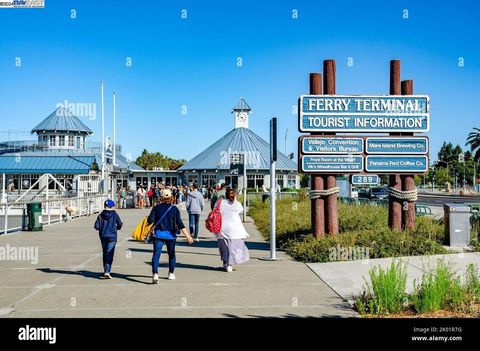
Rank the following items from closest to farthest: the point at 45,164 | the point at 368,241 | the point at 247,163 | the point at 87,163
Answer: the point at 368,241, the point at 87,163, the point at 45,164, the point at 247,163

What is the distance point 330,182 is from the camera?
13.8 metres

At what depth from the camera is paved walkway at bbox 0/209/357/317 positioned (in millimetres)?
7449

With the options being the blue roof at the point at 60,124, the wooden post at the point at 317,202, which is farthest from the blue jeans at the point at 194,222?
the blue roof at the point at 60,124

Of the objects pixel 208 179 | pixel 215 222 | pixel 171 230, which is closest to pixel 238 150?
pixel 208 179

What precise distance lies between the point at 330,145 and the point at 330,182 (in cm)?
93

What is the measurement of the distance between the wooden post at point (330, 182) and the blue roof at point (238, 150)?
51.7m

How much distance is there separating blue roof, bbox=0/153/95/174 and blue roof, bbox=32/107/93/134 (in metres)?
6.35

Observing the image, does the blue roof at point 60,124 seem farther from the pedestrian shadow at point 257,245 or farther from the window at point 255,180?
the pedestrian shadow at point 257,245

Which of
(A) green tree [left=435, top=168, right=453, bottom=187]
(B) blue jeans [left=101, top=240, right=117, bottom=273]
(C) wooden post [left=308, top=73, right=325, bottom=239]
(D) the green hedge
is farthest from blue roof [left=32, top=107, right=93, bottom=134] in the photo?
(A) green tree [left=435, top=168, right=453, bottom=187]

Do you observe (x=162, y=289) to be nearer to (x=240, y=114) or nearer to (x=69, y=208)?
(x=69, y=208)

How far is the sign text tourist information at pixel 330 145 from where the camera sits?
13.8m

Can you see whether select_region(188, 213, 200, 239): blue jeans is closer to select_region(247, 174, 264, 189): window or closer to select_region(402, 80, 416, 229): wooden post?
select_region(402, 80, 416, 229): wooden post

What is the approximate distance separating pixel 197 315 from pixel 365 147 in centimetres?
819
